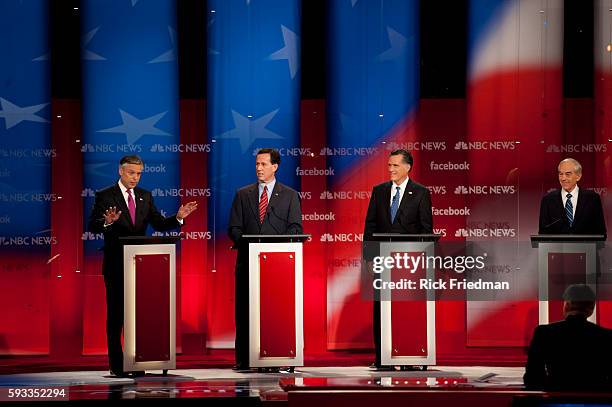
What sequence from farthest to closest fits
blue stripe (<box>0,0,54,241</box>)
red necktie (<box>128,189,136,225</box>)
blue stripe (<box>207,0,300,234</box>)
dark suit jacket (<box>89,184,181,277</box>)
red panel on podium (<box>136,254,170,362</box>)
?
blue stripe (<box>207,0,300,234</box>), blue stripe (<box>0,0,54,241</box>), red necktie (<box>128,189,136,225</box>), dark suit jacket (<box>89,184,181,277</box>), red panel on podium (<box>136,254,170,362</box>)

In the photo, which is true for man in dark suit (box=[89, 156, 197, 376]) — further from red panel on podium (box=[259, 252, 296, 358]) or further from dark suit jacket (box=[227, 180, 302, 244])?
red panel on podium (box=[259, 252, 296, 358])

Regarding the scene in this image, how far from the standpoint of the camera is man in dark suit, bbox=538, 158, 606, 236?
790cm

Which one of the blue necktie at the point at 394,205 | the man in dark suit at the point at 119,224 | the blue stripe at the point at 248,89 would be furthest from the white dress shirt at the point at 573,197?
the man in dark suit at the point at 119,224

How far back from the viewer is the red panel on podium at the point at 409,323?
766 cm

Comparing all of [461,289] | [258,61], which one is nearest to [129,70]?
[258,61]

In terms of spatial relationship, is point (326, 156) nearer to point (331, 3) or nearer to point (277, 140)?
point (277, 140)

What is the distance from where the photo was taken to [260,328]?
7.50 m

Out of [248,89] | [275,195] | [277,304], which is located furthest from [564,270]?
[248,89]

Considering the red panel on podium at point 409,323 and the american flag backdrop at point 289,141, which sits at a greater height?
the american flag backdrop at point 289,141

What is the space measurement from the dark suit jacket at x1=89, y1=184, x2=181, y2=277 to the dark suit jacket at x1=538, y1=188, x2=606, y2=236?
2.71 meters

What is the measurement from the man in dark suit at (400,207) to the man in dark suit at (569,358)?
123 inches

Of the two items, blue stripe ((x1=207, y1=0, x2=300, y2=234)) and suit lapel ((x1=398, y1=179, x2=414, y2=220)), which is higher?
blue stripe ((x1=207, y1=0, x2=300, y2=234))

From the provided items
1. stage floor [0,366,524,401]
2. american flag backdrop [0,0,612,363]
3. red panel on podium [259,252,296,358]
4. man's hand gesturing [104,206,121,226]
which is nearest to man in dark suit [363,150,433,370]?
stage floor [0,366,524,401]

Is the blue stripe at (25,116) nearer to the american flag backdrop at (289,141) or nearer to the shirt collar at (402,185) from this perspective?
the american flag backdrop at (289,141)
